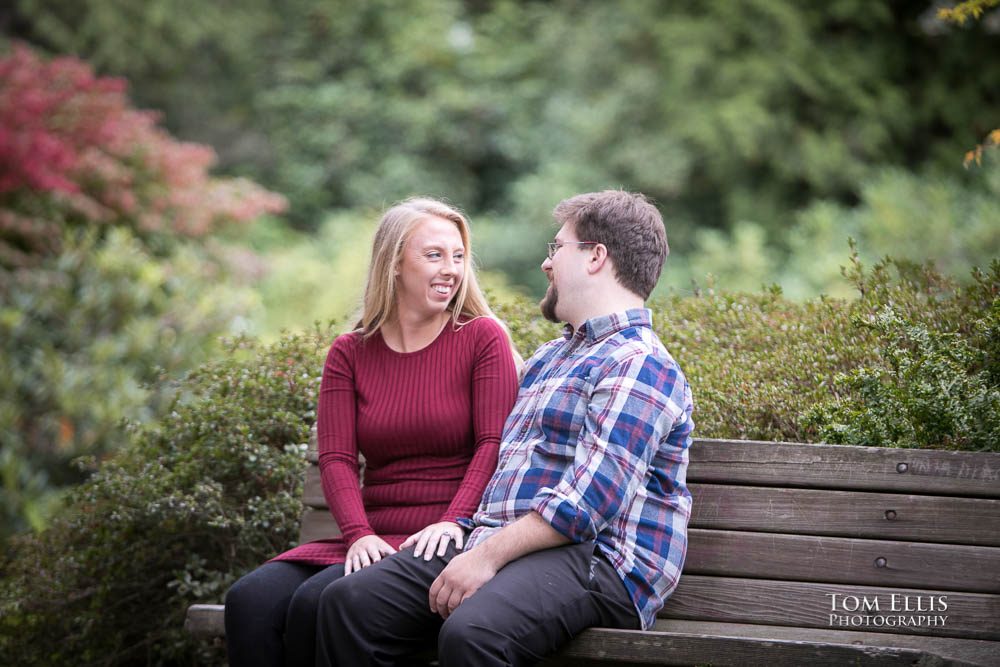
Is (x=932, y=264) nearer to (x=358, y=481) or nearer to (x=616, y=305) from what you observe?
(x=616, y=305)

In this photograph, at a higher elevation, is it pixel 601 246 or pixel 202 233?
pixel 202 233

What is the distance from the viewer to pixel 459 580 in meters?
2.53

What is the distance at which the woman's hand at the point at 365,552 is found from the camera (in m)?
2.76

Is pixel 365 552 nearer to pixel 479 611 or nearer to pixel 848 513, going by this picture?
pixel 479 611

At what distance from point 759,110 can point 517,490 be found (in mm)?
9331

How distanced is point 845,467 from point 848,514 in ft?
0.41

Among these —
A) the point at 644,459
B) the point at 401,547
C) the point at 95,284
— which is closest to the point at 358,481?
the point at 401,547

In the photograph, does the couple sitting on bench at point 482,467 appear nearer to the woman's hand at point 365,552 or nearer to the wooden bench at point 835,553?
the woman's hand at point 365,552

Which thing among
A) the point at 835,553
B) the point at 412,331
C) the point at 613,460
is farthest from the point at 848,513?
the point at 412,331

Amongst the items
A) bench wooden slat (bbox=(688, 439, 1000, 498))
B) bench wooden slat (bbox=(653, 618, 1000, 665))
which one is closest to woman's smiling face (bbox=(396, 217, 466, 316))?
bench wooden slat (bbox=(688, 439, 1000, 498))

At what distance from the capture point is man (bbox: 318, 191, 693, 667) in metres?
2.48

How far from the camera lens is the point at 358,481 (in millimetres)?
2996

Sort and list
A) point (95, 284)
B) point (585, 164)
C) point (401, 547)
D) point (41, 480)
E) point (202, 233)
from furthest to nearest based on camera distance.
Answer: point (585, 164) < point (202, 233) < point (95, 284) < point (41, 480) < point (401, 547)

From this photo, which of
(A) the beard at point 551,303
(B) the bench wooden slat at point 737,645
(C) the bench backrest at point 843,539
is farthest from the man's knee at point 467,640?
(A) the beard at point 551,303
